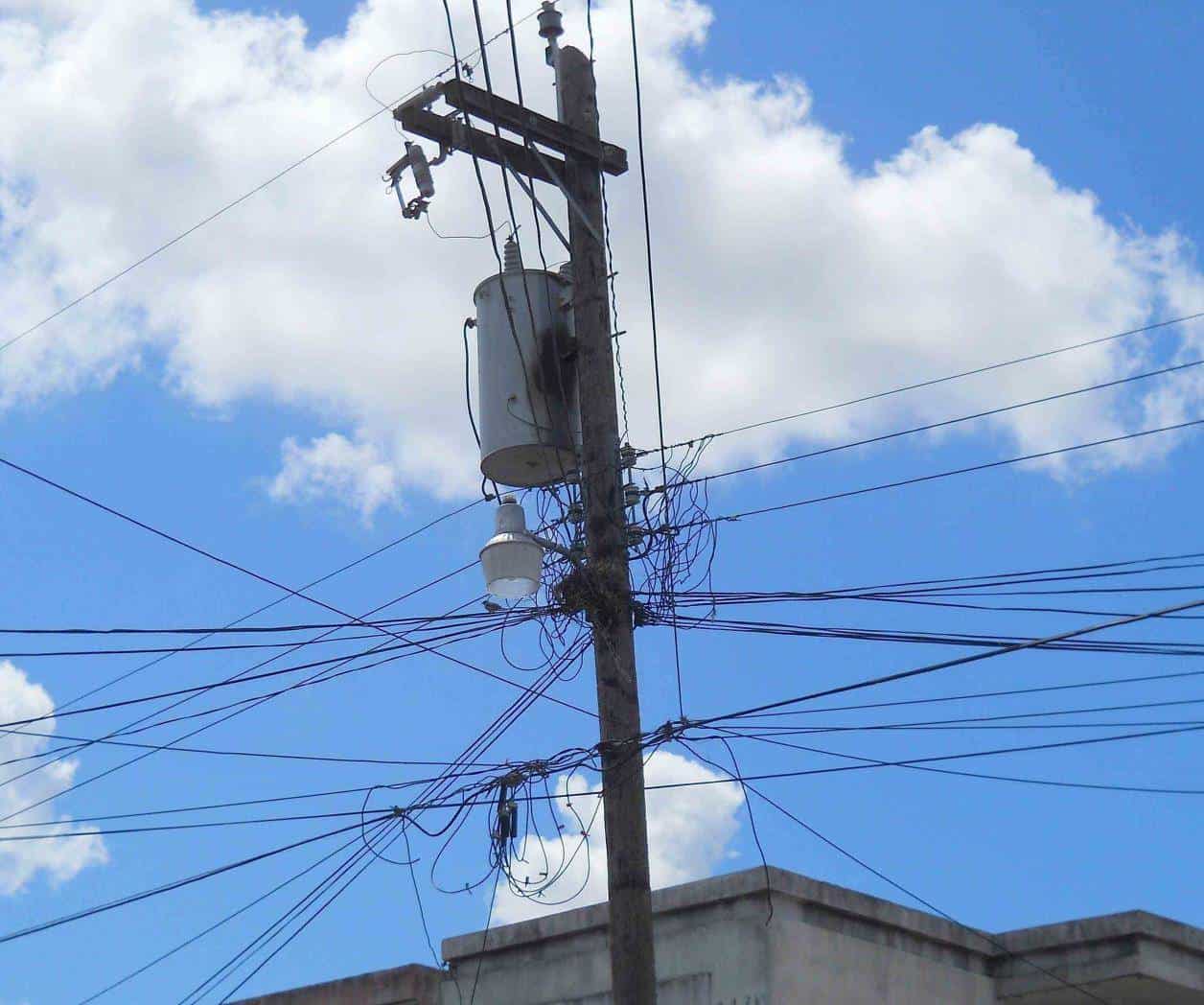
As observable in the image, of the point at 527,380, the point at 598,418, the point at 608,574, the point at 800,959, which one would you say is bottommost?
the point at 800,959

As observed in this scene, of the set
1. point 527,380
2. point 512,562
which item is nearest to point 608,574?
point 512,562

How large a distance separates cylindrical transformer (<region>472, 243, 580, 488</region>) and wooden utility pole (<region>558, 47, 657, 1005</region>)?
0.25 meters

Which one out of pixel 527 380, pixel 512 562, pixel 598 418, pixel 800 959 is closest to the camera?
pixel 512 562

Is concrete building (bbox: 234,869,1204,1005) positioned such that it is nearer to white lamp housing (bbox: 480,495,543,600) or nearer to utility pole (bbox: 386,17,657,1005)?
utility pole (bbox: 386,17,657,1005)

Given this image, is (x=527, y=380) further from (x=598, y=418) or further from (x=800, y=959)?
(x=800, y=959)

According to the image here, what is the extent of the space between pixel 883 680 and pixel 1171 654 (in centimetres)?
205

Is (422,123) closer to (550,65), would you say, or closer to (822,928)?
(550,65)

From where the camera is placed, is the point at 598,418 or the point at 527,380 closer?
the point at 598,418

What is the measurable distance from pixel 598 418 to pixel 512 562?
41.9 inches

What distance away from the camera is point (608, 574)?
10.0 m

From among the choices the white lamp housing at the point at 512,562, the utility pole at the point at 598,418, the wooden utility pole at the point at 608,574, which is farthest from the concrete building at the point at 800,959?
the white lamp housing at the point at 512,562

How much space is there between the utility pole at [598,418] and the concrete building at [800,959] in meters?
1.90

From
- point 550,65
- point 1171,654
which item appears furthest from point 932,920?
point 550,65

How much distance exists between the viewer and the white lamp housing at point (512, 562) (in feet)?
32.4
